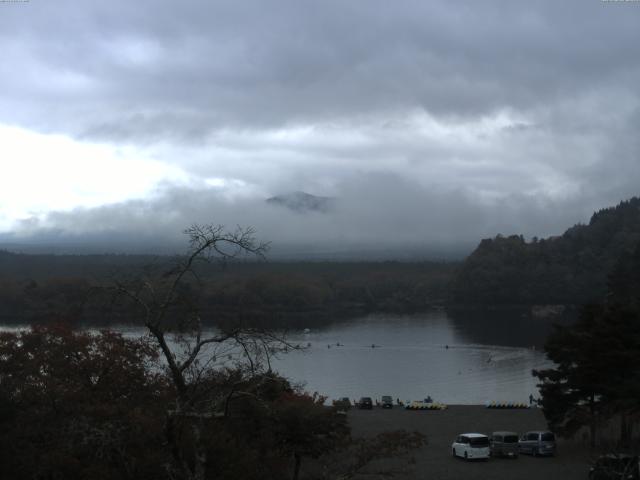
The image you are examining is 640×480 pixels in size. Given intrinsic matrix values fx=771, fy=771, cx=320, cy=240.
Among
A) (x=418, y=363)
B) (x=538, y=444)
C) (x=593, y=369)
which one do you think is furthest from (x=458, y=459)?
(x=418, y=363)

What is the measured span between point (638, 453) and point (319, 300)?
45.8 m

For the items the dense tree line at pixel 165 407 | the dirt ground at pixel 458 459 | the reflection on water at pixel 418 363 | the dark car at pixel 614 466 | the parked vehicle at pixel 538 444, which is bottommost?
the reflection on water at pixel 418 363

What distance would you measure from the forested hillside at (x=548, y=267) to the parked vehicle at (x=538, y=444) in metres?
42.1

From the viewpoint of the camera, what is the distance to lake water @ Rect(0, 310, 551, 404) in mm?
23422

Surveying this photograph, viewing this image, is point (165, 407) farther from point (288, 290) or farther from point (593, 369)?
point (288, 290)

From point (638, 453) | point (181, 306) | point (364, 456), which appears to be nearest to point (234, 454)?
point (364, 456)

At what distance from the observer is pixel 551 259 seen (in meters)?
59.6

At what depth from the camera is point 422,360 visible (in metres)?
29.9

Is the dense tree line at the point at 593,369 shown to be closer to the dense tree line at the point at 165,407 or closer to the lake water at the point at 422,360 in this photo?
the dense tree line at the point at 165,407

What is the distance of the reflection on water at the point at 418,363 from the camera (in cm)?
2336

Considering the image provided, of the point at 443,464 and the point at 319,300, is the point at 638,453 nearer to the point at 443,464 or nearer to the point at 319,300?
the point at 443,464

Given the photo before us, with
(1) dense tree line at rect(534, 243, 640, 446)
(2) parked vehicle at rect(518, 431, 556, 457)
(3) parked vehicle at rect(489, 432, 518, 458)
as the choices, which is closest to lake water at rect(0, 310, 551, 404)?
(3) parked vehicle at rect(489, 432, 518, 458)

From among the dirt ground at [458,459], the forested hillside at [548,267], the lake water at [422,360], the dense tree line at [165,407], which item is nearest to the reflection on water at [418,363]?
the lake water at [422,360]

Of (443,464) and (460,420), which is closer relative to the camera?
(443,464)
